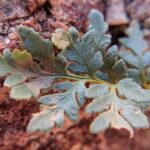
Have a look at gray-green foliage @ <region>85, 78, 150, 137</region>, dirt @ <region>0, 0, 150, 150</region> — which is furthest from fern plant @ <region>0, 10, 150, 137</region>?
dirt @ <region>0, 0, 150, 150</region>

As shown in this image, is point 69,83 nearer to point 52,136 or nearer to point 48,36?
point 48,36

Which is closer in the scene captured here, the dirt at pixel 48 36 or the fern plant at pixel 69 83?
the fern plant at pixel 69 83

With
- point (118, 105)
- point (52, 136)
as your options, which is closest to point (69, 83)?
point (118, 105)

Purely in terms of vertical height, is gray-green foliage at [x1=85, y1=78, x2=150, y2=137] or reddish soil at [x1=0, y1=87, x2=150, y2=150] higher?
gray-green foliage at [x1=85, y1=78, x2=150, y2=137]

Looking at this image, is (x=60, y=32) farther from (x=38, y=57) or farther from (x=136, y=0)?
(x=136, y=0)

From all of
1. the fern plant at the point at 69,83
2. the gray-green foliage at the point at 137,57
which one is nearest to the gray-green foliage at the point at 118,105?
the fern plant at the point at 69,83

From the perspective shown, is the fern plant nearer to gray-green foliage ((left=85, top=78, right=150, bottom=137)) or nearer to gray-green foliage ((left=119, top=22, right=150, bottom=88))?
gray-green foliage ((left=85, top=78, right=150, bottom=137))

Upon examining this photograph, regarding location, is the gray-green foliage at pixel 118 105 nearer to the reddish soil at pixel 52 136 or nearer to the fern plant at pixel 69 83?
the fern plant at pixel 69 83
